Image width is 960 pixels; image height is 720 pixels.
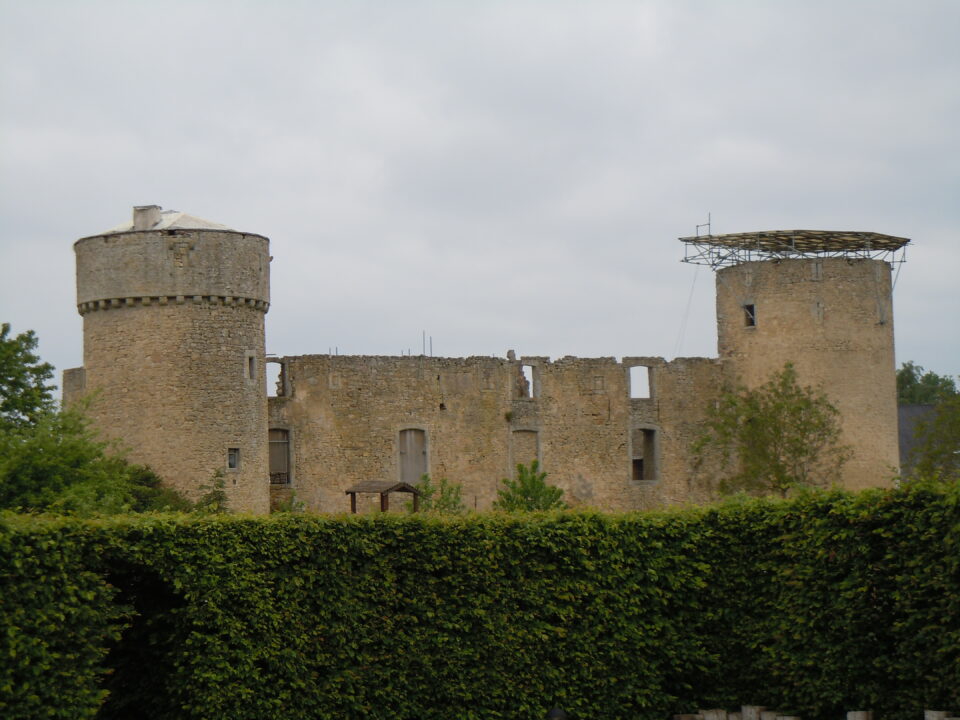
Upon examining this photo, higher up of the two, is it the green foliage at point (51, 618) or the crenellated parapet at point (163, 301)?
the crenellated parapet at point (163, 301)

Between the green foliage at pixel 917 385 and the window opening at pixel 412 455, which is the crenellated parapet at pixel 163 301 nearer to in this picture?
the window opening at pixel 412 455

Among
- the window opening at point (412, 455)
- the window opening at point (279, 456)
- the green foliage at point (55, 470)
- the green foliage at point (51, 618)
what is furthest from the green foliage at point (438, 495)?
the green foliage at point (51, 618)

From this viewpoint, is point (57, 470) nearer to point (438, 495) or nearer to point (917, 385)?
point (438, 495)

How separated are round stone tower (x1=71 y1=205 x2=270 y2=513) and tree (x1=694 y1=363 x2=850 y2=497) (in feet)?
48.2

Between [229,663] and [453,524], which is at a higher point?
[453,524]

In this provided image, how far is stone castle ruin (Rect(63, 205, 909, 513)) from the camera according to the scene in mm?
35469

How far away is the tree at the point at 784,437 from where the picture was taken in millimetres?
43750

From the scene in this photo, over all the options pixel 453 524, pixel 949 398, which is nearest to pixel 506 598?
pixel 453 524

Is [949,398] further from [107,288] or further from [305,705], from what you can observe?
[305,705]

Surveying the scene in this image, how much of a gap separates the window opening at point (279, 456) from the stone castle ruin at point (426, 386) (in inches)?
1.5

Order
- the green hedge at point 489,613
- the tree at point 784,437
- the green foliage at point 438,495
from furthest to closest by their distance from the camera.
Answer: the tree at point 784,437 < the green foliage at point 438,495 < the green hedge at point 489,613

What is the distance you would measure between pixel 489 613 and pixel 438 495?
19.4m

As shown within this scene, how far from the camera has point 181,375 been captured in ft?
116

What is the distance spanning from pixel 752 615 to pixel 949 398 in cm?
2845
